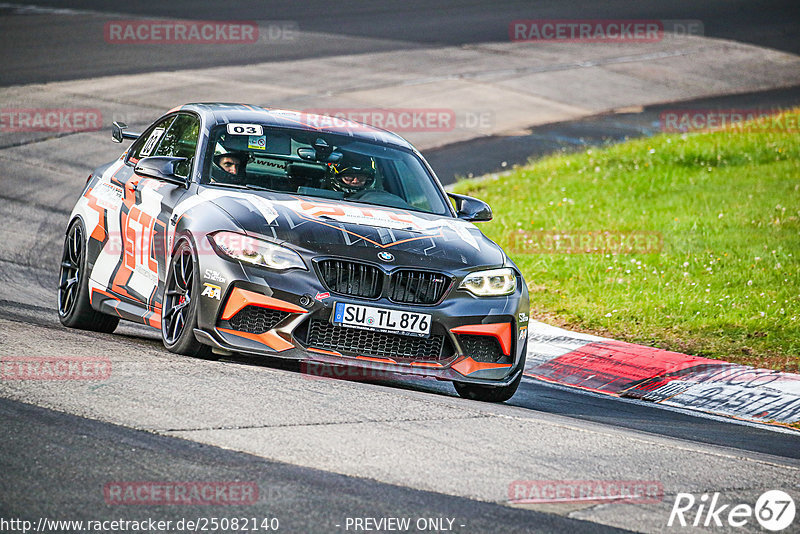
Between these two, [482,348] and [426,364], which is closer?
[426,364]

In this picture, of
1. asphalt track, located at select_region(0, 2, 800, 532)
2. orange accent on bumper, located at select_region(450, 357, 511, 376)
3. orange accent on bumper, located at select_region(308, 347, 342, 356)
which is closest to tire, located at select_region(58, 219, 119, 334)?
asphalt track, located at select_region(0, 2, 800, 532)

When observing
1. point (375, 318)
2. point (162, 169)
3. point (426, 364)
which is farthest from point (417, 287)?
point (162, 169)

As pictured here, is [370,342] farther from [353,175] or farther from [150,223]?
[150,223]

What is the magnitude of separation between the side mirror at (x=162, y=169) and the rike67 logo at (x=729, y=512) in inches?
156

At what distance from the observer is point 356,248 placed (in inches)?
279

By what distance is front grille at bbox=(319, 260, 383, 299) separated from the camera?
276 inches

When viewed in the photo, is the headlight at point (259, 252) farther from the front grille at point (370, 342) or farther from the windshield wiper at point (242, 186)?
the windshield wiper at point (242, 186)

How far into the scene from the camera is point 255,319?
22.9 ft

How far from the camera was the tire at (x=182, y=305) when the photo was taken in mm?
7168

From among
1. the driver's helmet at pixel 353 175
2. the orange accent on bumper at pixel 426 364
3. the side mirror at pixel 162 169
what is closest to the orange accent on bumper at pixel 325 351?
the orange accent on bumper at pixel 426 364

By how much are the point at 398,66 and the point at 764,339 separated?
665 inches

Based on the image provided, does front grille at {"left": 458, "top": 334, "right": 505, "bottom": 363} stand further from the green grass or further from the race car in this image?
the green grass

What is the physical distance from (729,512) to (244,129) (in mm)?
4440

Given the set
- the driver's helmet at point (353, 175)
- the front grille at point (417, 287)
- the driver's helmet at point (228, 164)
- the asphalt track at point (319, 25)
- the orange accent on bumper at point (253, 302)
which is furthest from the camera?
the asphalt track at point (319, 25)
